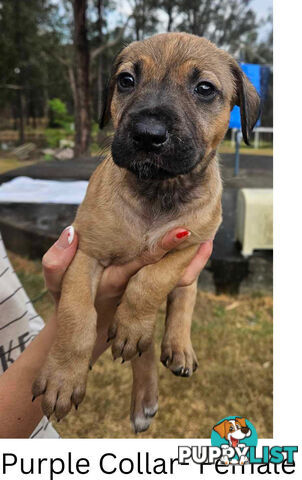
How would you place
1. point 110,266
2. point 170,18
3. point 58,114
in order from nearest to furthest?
point 110,266 → point 170,18 → point 58,114

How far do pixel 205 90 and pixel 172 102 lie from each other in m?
0.23

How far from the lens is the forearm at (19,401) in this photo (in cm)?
148

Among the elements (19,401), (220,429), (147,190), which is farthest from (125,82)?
(220,429)

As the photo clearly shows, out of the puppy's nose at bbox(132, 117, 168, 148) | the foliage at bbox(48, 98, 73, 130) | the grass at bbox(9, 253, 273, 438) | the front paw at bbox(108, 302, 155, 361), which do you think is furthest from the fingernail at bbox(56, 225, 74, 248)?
the foliage at bbox(48, 98, 73, 130)

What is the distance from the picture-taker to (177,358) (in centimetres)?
188

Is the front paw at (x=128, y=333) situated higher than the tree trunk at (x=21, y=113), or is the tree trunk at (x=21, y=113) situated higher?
the tree trunk at (x=21, y=113)

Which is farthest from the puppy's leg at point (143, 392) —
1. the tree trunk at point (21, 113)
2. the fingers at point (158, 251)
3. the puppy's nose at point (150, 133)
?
the tree trunk at point (21, 113)

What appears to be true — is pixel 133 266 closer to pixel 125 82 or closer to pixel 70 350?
pixel 70 350

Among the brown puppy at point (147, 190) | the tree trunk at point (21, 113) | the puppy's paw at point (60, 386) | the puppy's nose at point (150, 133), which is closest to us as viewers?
the puppy's nose at point (150, 133)

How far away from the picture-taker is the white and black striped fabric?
173 cm

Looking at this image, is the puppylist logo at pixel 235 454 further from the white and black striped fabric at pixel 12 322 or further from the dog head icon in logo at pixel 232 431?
the white and black striped fabric at pixel 12 322

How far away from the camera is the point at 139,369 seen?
2.00 metres

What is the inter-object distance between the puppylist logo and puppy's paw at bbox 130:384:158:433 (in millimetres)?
445

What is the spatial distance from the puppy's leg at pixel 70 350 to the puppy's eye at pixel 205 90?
2.51 feet
